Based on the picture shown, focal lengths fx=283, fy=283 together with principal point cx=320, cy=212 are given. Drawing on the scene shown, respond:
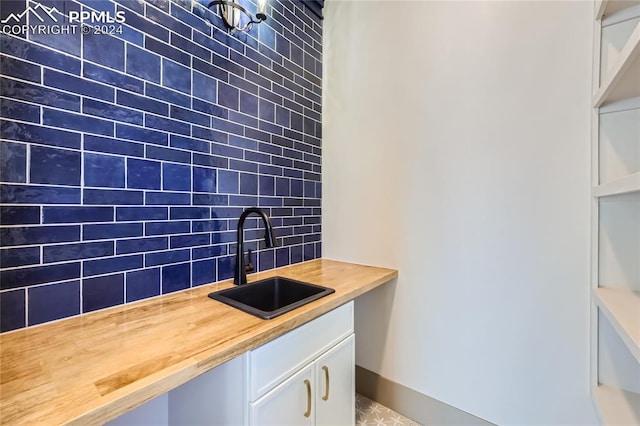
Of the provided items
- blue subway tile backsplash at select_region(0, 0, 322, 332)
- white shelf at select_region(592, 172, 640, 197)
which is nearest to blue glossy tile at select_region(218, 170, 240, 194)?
blue subway tile backsplash at select_region(0, 0, 322, 332)

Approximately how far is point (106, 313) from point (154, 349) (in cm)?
40

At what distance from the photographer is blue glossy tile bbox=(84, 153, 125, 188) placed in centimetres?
97

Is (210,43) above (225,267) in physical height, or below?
above

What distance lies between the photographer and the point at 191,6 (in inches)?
49.5

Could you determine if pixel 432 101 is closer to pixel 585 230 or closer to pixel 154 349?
pixel 585 230

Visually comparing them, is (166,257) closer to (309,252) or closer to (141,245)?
(141,245)

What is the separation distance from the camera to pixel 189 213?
1.26 m

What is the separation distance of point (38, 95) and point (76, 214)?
0.38m

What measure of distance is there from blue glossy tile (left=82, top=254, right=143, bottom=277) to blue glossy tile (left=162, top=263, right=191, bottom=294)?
0.11m

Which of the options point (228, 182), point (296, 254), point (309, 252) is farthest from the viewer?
point (309, 252)

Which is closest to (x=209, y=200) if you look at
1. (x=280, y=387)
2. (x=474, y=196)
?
(x=280, y=387)

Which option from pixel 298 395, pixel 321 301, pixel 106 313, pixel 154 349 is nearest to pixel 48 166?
pixel 106 313

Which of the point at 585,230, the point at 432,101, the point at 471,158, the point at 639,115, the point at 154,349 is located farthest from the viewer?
the point at 432,101

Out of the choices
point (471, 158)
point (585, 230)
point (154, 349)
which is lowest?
point (154, 349)
